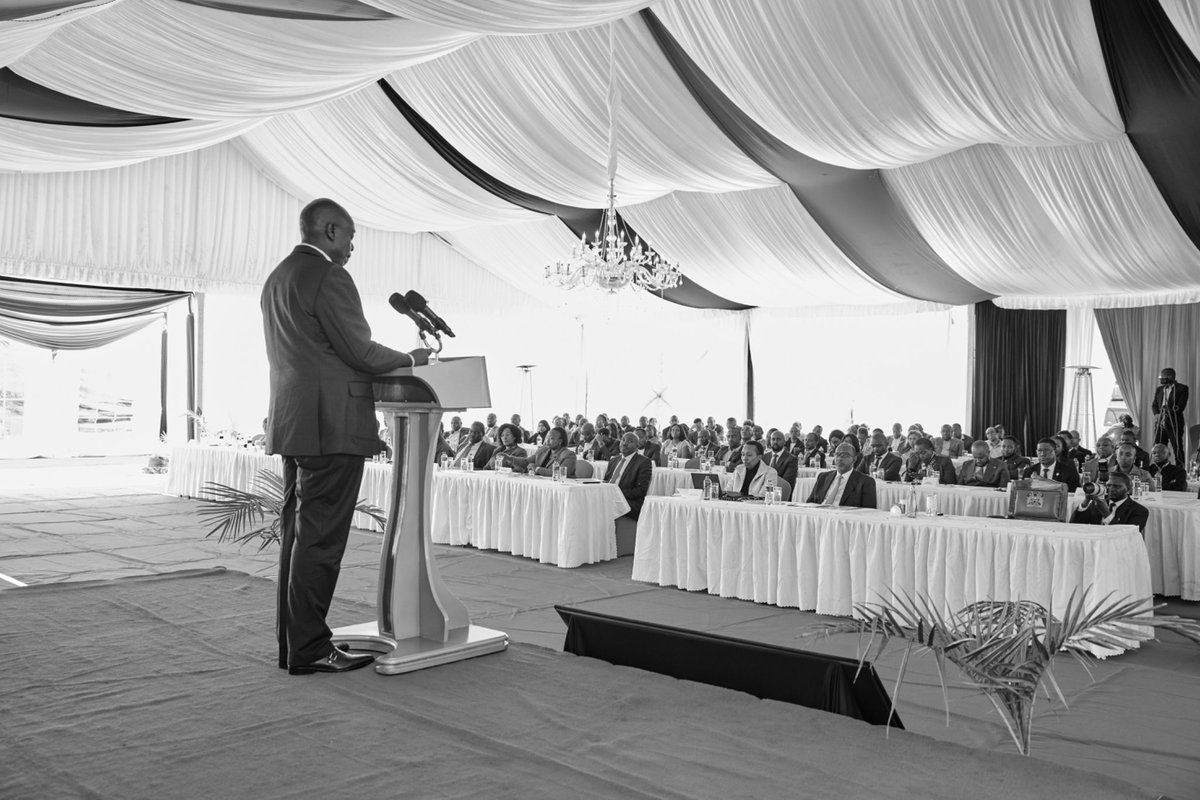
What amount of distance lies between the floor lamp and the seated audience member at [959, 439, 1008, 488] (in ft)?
16.7

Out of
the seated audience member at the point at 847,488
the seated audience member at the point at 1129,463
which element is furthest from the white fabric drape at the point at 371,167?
the seated audience member at the point at 1129,463

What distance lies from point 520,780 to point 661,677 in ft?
3.08

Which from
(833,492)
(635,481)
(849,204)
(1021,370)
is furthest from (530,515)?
(1021,370)

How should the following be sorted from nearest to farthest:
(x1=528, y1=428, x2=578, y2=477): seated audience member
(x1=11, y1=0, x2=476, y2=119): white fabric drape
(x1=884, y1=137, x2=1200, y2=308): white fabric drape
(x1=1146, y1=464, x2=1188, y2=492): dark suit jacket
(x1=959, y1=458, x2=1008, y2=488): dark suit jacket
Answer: (x1=11, y1=0, x2=476, y2=119): white fabric drape, (x1=1146, y1=464, x2=1188, y2=492): dark suit jacket, (x1=959, y1=458, x2=1008, y2=488): dark suit jacket, (x1=528, y1=428, x2=578, y2=477): seated audience member, (x1=884, y1=137, x2=1200, y2=308): white fabric drape

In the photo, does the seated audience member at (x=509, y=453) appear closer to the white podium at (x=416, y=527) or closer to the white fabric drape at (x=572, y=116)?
the white fabric drape at (x=572, y=116)

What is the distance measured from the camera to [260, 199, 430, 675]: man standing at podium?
2.98 m

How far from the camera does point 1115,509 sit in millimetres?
5816

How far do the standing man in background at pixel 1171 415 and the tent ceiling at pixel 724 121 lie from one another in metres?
1.33

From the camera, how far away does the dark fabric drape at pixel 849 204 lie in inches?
369

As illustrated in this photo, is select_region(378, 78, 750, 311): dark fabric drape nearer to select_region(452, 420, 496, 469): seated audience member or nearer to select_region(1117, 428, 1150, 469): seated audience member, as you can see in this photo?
select_region(452, 420, 496, 469): seated audience member

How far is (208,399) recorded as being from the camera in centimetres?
1514

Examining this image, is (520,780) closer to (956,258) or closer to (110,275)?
(956,258)

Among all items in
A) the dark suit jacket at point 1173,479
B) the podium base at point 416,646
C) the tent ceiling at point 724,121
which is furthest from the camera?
the dark suit jacket at point 1173,479

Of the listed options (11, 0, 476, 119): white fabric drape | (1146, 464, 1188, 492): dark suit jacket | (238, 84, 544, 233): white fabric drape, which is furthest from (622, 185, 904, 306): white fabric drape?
(11, 0, 476, 119): white fabric drape
